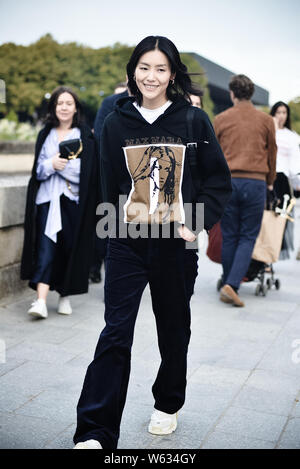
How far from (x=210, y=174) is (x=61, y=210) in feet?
9.44

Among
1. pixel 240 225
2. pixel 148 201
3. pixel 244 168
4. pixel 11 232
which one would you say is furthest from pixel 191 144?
pixel 240 225

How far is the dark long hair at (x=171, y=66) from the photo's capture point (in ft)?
10.6

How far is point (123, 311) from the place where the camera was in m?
3.24

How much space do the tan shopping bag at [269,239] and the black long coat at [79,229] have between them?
1.82m

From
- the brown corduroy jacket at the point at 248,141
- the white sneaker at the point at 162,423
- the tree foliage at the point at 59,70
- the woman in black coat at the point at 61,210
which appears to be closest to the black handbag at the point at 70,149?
the woman in black coat at the point at 61,210

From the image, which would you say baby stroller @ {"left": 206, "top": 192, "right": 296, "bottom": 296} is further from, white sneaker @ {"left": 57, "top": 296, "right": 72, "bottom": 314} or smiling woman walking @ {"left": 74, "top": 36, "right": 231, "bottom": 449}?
smiling woman walking @ {"left": 74, "top": 36, "right": 231, "bottom": 449}

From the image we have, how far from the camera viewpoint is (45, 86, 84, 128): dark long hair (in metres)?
6.06

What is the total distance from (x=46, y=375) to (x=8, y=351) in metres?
0.61

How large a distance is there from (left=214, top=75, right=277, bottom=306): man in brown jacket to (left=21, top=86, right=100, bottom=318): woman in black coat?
1390 mm

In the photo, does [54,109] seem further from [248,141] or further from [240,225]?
[240,225]

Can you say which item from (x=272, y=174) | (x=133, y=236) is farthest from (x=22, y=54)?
(x=133, y=236)

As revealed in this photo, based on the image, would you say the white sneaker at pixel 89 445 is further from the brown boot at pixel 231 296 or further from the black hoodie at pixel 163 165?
the brown boot at pixel 231 296

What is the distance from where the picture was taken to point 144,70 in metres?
3.25

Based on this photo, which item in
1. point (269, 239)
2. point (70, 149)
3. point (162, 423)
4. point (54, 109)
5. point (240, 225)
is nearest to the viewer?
point (162, 423)
